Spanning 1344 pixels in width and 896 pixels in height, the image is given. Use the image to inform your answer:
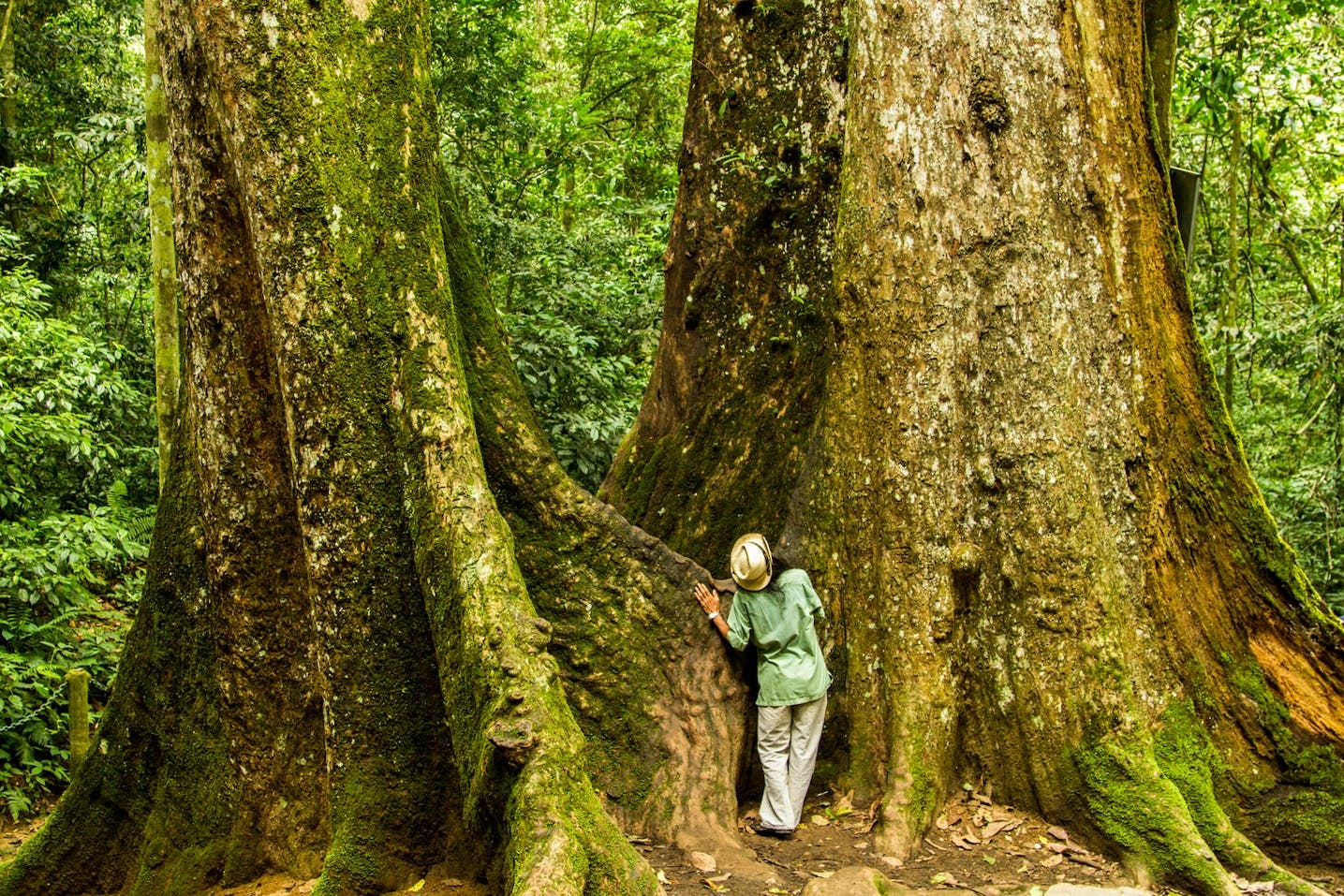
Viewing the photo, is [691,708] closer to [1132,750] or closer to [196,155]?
[1132,750]

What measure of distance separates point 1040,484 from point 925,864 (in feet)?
5.67

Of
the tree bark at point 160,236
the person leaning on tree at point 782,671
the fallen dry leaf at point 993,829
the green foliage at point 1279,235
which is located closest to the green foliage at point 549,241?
the tree bark at point 160,236

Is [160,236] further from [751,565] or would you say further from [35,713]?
[751,565]

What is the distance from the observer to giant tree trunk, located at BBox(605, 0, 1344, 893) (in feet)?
14.5

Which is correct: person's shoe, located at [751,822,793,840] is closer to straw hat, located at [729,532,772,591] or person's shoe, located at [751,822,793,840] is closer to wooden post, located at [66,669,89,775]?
straw hat, located at [729,532,772,591]

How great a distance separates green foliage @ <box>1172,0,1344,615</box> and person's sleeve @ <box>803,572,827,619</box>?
18.3ft

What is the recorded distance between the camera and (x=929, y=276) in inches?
186

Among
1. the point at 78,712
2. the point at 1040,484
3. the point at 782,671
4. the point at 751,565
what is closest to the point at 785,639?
the point at 782,671

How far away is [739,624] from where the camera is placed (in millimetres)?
4891

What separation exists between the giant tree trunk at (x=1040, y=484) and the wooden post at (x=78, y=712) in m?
4.74

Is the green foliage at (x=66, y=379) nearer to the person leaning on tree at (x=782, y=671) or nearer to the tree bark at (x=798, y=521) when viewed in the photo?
the tree bark at (x=798, y=521)

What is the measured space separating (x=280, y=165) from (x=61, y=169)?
1094 cm

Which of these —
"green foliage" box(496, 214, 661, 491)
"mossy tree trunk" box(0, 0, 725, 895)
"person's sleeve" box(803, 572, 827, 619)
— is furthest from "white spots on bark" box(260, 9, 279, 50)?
"green foliage" box(496, 214, 661, 491)

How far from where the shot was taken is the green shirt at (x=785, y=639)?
4.78m
